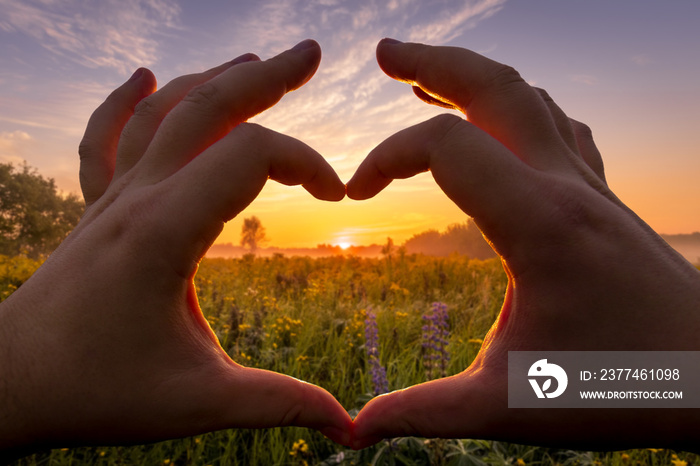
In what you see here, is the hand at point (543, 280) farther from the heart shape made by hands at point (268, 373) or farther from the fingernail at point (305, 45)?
the fingernail at point (305, 45)

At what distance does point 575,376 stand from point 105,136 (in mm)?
1913

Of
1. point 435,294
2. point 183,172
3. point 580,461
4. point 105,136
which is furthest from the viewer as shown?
point 435,294

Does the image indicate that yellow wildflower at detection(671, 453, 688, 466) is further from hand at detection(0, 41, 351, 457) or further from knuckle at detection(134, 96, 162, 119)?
knuckle at detection(134, 96, 162, 119)

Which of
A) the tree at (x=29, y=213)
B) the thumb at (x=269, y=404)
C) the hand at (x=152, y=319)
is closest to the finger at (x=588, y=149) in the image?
the hand at (x=152, y=319)

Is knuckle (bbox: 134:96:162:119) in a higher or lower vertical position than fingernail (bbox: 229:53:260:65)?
lower

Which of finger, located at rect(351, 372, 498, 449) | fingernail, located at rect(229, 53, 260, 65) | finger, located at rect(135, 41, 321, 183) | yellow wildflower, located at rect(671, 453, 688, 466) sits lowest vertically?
yellow wildflower, located at rect(671, 453, 688, 466)

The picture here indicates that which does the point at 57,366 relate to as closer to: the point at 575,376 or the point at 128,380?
the point at 128,380

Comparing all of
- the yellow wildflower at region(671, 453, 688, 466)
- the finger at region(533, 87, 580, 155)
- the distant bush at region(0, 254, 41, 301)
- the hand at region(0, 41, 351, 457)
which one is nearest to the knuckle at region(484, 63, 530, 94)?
the finger at region(533, 87, 580, 155)

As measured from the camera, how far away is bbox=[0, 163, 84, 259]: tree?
92.5ft

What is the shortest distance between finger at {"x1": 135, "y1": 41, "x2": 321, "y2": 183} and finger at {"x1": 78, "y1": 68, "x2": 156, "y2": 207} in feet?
1.70

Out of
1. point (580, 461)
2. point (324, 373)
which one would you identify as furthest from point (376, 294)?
point (580, 461)

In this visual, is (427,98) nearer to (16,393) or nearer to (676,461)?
(16,393)

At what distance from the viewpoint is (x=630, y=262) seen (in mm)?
914

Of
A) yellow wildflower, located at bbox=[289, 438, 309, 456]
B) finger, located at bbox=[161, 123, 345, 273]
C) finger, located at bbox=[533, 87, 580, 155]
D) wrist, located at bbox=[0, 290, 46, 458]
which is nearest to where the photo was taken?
wrist, located at bbox=[0, 290, 46, 458]
